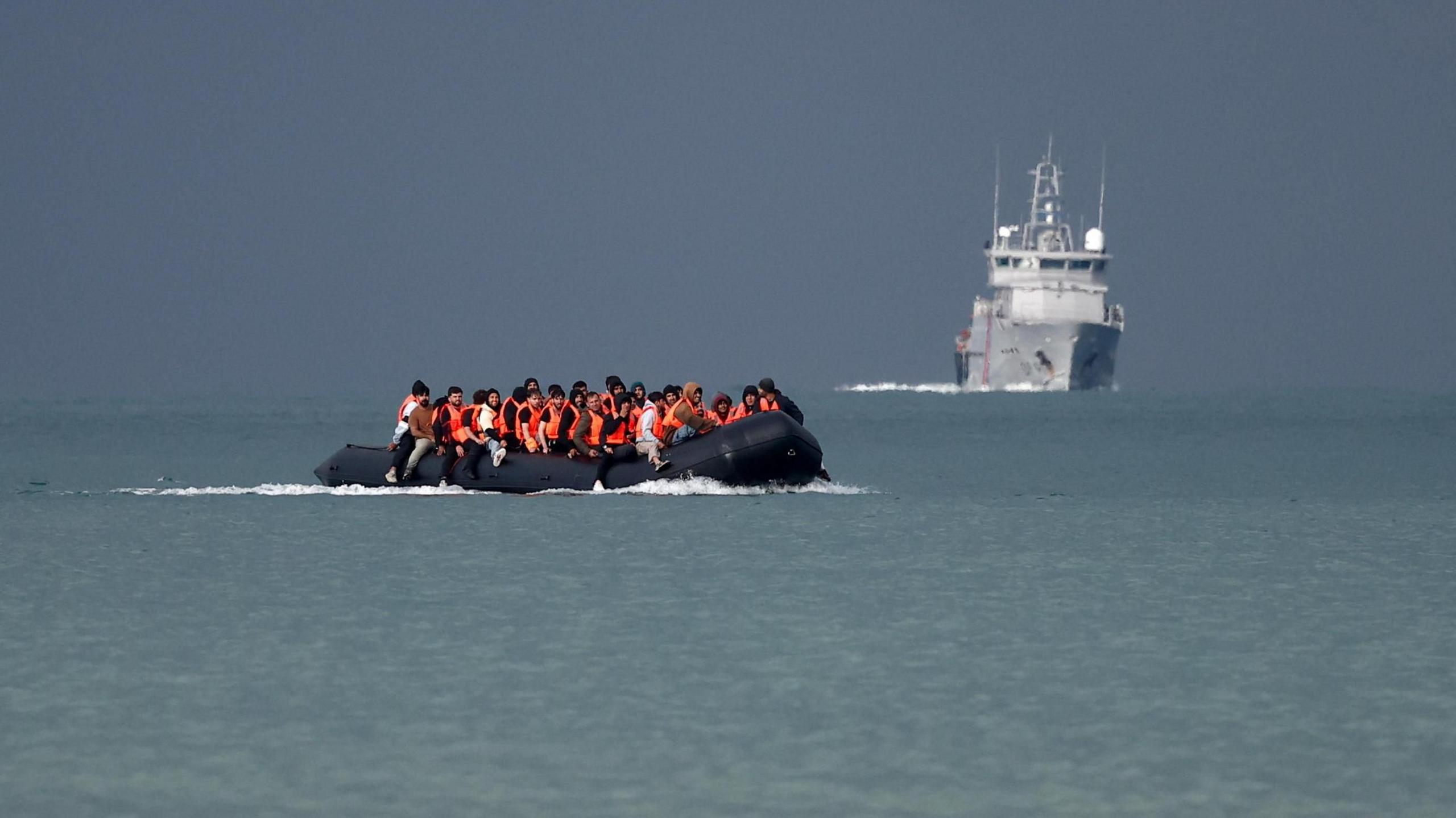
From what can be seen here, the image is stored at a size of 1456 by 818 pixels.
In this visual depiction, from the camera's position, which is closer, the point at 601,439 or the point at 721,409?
the point at 601,439

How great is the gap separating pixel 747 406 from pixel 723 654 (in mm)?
14278

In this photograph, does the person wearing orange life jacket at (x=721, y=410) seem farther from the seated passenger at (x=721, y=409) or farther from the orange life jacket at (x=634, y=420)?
the orange life jacket at (x=634, y=420)

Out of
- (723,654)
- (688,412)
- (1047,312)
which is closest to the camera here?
(723,654)

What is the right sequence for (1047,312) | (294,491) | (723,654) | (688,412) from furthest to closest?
(1047,312) → (294,491) → (688,412) → (723,654)

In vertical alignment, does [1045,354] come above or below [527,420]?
above

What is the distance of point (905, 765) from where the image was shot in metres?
12.9

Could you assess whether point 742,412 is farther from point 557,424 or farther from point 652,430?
point 557,424

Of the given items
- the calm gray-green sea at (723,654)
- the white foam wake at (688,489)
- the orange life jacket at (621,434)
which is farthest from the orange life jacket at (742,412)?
the orange life jacket at (621,434)

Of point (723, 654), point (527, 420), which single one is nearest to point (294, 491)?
point (527, 420)

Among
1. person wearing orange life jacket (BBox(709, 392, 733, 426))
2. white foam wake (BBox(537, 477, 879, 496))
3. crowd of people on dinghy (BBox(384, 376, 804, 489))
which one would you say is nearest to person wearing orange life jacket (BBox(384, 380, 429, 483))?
crowd of people on dinghy (BBox(384, 376, 804, 489))

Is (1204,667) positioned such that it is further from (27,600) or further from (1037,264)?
A: (1037,264)

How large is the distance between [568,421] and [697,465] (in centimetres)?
198

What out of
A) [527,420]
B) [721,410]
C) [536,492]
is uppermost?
[721,410]

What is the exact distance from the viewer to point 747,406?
104 ft
